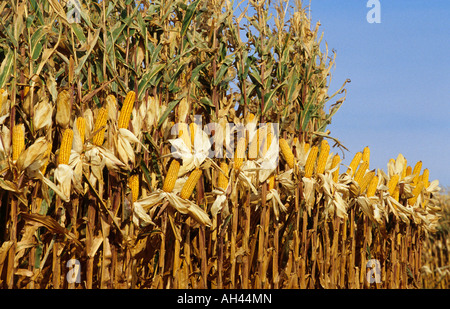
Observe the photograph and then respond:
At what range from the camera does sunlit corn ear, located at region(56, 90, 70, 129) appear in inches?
140

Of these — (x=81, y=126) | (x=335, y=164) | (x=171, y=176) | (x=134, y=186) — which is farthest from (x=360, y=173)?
(x=81, y=126)

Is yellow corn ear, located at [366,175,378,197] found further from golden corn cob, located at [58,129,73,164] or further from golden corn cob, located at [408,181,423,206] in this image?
golden corn cob, located at [58,129,73,164]

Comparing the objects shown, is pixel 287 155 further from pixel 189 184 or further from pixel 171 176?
pixel 171 176

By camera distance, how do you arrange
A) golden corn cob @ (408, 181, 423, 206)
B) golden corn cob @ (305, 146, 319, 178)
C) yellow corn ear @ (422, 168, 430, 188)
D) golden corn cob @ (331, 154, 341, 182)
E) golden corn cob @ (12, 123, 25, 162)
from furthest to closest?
yellow corn ear @ (422, 168, 430, 188) → golden corn cob @ (408, 181, 423, 206) → golden corn cob @ (331, 154, 341, 182) → golden corn cob @ (305, 146, 319, 178) → golden corn cob @ (12, 123, 25, 162)

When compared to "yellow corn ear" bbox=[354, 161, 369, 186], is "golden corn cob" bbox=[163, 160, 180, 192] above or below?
below

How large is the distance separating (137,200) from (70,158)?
23.6 inches

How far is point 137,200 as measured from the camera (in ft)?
12.3

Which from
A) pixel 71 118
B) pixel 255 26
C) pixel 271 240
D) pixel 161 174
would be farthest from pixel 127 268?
pixel 255 26

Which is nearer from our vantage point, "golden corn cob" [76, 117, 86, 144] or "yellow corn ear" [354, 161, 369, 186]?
"golden corn cob" [76, 117, 86, 144]

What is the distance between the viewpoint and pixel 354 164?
18.0 ft

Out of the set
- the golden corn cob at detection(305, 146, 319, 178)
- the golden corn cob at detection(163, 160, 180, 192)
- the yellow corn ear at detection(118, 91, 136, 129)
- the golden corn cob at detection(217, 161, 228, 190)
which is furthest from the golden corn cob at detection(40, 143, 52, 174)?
the golden corn cob at detection(305, 146, 319, 178)

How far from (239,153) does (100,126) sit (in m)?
1.28

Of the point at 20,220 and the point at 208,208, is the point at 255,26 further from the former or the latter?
the point at 20,220

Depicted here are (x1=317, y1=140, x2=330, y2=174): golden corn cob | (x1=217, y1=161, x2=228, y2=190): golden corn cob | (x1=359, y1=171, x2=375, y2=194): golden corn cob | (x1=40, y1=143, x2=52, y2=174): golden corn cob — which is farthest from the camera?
(x1=359, y1=171, x2=375, y2=194): golden corn cob
